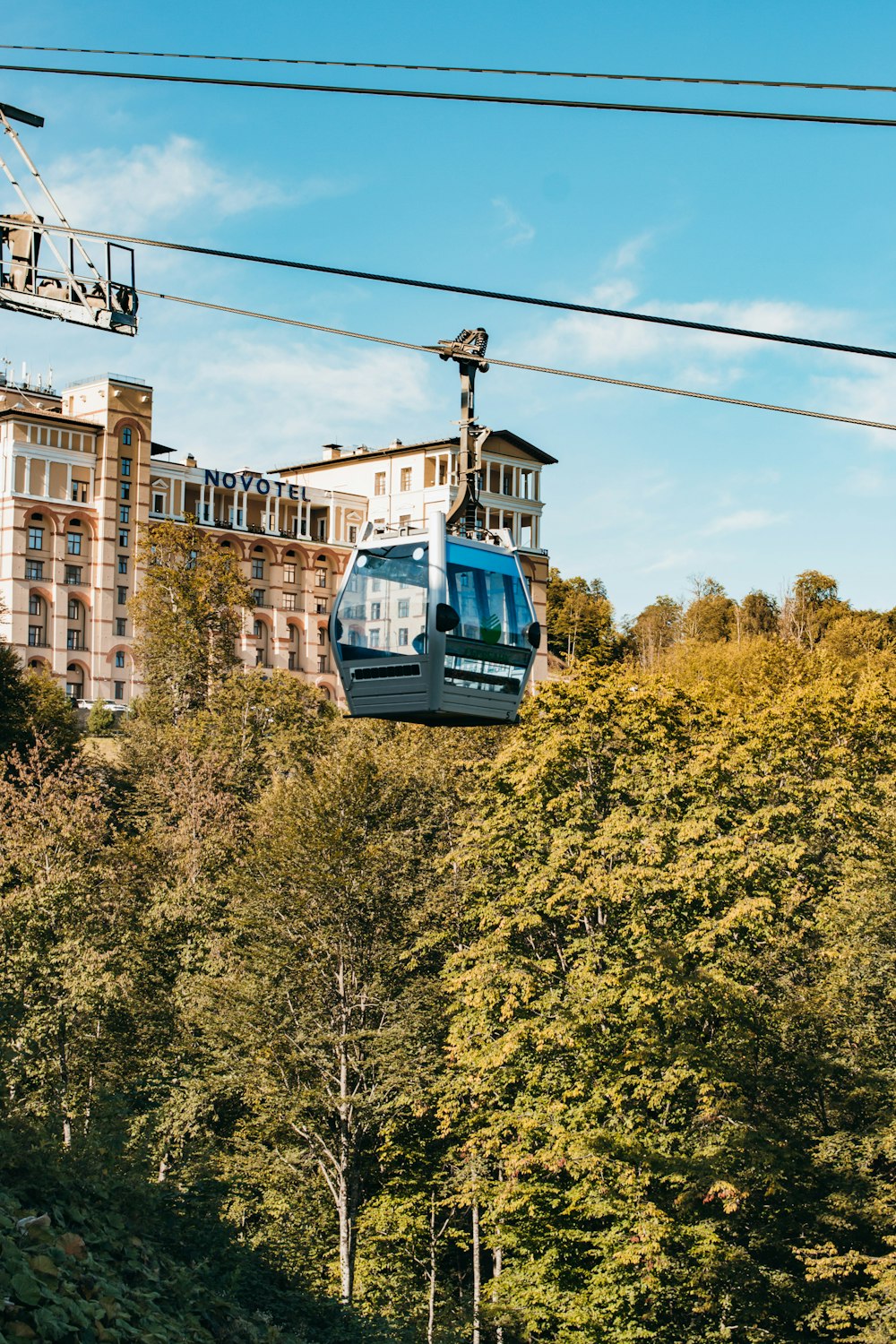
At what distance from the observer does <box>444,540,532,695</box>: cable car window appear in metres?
18.1

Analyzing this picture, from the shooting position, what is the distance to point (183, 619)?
294 ft

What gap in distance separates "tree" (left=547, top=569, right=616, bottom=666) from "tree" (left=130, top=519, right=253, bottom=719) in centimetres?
5206

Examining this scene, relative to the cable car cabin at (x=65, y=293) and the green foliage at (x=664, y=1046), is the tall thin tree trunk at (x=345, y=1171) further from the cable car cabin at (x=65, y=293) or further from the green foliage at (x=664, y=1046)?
the cable car cabin at (x=65, y=293)

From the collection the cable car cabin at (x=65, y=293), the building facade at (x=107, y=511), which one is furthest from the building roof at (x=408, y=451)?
the cable car cabin at (x=65, y=293)

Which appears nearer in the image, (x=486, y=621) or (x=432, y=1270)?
(x=486, y=621)

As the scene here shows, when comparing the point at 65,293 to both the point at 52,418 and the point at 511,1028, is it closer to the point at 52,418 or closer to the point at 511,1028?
the point at 511,1028

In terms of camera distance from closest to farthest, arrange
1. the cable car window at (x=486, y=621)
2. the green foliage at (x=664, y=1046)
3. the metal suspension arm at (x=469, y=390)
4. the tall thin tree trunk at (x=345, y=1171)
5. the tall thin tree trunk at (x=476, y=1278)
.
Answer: the metal suspension arm at (x=469, y=390)
the cable car window at (x=486, y=621)
the green foliage at (x=664, y=1046)
the tall thin tree trunk at (x=476, y=1278)
the tall thin tree trunk at (x=345, y=1171)

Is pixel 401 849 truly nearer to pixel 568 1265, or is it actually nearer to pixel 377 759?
pixel 377 759

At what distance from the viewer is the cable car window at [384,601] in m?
18.0

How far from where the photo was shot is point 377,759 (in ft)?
175

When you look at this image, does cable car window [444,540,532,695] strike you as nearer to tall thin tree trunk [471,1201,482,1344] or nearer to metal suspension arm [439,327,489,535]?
metal suspension arm [439,327,489,535]

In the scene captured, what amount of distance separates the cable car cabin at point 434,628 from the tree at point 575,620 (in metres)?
120

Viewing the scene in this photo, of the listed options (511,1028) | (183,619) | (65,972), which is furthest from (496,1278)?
(183,619)

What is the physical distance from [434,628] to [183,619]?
73322 millimetres
